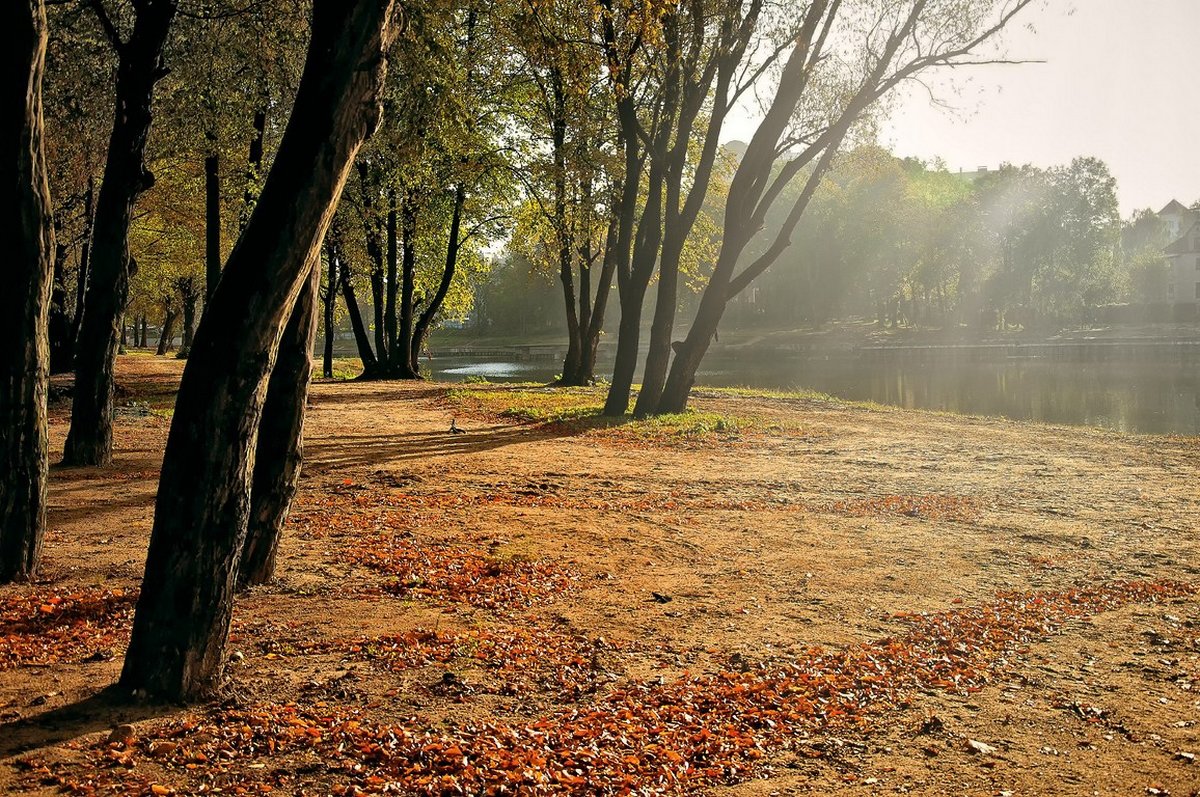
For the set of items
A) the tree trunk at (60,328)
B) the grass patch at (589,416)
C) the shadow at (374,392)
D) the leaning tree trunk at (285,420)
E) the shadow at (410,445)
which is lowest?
the shadow at (410,445)

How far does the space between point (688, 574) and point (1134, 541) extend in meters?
4.88

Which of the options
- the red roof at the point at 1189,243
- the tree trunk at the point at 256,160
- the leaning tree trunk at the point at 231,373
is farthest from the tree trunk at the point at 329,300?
the red roof at the point at 1189,243

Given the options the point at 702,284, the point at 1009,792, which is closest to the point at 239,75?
the point at 1009,792

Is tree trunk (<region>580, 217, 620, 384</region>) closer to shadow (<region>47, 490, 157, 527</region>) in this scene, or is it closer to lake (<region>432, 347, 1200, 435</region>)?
lake (<region>432, 347, 1200, 435</region>)

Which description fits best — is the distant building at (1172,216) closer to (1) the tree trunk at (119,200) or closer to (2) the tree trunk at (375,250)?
(2) the tree trunk at (375,250)

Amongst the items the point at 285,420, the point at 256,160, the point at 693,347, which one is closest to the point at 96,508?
the point at 285,420

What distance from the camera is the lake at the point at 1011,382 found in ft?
88.2

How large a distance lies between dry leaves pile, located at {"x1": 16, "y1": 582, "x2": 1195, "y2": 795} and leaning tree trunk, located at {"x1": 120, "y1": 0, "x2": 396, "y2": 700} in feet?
1.58

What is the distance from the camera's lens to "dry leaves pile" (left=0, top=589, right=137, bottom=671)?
18.1 feet

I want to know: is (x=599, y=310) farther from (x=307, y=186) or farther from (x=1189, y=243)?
(x=1189, y=243)

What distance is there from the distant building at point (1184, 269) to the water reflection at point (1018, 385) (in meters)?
64.4

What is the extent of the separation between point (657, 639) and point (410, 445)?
10.0 metres

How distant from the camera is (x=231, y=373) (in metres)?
4.80

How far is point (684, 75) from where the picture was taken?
19562mm
